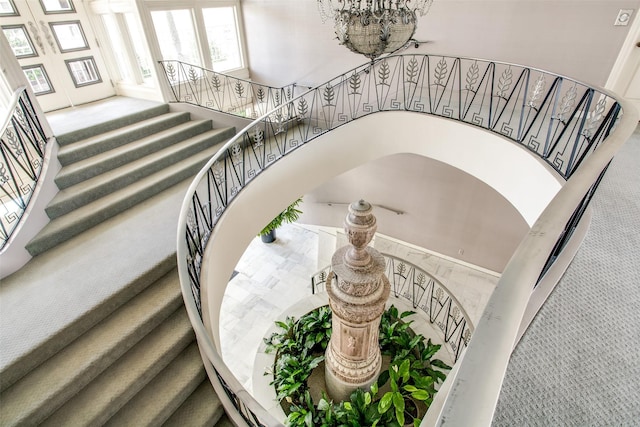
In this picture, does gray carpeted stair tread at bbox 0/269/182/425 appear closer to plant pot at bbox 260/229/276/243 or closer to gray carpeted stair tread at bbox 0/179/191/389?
gray carpeted stair tread at bbox 0/179/191/389

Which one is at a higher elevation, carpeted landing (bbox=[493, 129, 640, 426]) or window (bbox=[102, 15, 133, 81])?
window (bbox=[102, 15, 133, 81])

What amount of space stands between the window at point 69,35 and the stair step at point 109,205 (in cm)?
288

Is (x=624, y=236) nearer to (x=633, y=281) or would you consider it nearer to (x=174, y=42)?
→ (x=633, y=281)

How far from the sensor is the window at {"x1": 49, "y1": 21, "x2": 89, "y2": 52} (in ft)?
17.4

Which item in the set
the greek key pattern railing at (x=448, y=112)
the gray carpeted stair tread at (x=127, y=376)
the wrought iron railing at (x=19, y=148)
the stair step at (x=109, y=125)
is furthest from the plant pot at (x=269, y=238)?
the gray carpeted stair tread at (x=127, y=376)

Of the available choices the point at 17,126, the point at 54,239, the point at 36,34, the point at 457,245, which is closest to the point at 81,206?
the point at 54,239

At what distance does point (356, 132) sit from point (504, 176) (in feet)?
7.46

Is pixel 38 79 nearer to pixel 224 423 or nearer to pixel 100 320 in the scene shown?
pixel 100 320

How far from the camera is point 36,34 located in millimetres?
5086

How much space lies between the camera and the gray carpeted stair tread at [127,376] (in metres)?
2.32

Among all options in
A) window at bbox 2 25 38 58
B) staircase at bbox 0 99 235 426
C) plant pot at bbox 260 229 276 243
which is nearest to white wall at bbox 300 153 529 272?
plant pot at bbox 260 229 276 243

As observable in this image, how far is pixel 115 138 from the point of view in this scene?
469 centimetres

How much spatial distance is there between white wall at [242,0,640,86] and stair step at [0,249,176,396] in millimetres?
5346

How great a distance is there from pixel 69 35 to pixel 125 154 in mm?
2699
